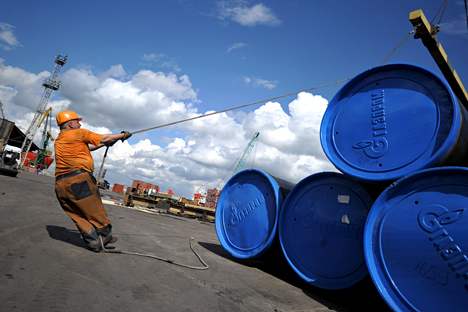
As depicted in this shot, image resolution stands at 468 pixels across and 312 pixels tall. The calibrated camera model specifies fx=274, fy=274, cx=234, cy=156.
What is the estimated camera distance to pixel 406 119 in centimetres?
255

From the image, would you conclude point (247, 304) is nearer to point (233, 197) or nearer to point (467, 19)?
point (233, 197)

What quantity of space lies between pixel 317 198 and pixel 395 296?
1184 millimetres

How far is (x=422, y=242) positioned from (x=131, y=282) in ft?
7.58

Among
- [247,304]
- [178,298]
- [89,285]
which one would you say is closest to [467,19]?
[247,304]

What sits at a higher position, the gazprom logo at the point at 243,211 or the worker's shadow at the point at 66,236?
the gazprom logo at the point at 243,211

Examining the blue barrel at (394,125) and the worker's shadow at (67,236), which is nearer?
the blue barrel at (394,125)

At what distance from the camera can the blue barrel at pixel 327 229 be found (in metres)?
2.76

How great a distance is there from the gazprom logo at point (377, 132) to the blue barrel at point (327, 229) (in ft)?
1.28

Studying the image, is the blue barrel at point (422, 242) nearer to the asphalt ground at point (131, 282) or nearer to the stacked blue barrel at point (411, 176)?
the stacked blue barrel at point (411, 176)

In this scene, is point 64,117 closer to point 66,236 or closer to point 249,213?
point 66,236

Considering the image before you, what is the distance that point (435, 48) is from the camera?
144 inches

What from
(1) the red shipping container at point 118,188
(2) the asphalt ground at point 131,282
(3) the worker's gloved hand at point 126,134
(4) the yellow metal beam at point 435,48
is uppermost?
(4) the yellow metal beam at point 435,48

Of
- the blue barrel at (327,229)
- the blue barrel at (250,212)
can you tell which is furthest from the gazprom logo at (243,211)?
the blue barrel at (327,229)

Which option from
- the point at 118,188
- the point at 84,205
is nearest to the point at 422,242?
the point at 84,205
